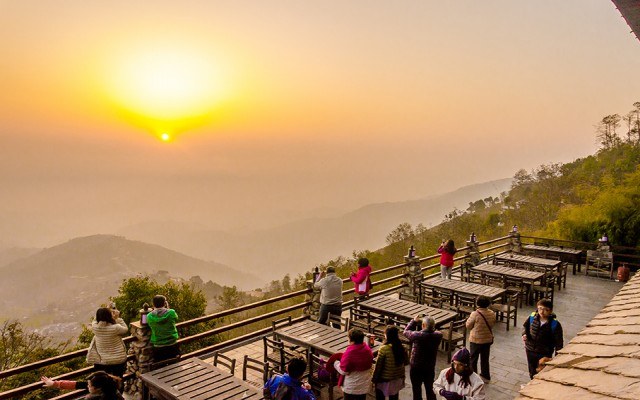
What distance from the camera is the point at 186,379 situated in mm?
5566

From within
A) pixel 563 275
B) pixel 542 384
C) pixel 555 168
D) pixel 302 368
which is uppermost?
pixel 555 168

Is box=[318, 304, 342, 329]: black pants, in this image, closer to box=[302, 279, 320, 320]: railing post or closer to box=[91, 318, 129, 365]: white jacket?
box=[302, 279, 320, 320]: railing post

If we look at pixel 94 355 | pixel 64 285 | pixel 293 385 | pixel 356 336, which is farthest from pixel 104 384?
pixel 64 285

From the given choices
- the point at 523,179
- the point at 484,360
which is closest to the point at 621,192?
the point at 484,360

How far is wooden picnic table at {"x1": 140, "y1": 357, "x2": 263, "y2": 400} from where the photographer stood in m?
5.09

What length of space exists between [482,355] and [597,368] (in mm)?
5121

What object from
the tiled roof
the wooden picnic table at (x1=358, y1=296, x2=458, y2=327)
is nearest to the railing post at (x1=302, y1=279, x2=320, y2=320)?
the wooden picnic table at (x1=358, y1=296, x2=458, y2=327)

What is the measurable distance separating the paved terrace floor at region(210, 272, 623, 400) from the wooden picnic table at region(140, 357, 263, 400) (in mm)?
1835

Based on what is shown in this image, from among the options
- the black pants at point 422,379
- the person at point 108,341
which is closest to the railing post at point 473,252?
the black pants at point 422,379

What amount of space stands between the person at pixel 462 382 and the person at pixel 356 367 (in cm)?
98

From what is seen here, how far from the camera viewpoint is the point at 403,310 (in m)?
8.48

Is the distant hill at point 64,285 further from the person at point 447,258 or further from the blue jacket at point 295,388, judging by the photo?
the blue jacket at point 295,388

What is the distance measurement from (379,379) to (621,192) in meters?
17.0

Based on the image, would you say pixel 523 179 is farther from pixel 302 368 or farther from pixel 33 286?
pixel 33 286
